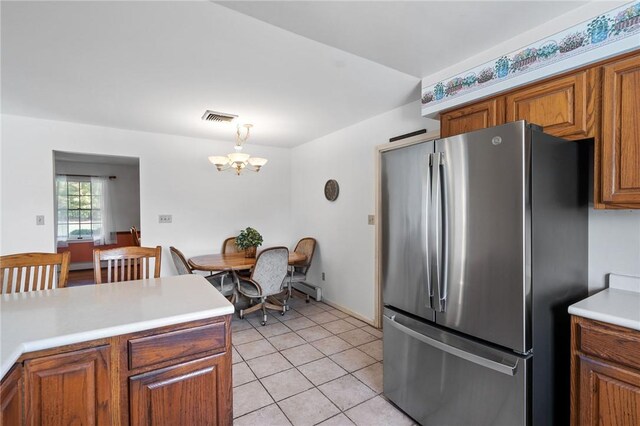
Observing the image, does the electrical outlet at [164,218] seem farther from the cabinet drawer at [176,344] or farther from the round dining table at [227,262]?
the cabinet drawer at [176,344]

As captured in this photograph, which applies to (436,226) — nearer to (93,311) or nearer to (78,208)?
(93,311)

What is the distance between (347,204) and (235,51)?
7.44ft

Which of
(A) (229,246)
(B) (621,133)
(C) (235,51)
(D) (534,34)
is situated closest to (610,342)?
(B) (621,133)

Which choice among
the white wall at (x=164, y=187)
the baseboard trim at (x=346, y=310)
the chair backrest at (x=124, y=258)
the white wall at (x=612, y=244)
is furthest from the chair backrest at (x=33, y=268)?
the white wall at (x=612, y=244)

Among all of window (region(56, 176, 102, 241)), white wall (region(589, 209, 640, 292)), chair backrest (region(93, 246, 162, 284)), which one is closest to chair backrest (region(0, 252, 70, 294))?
chair backrest (region(93, 246, 162, 284))

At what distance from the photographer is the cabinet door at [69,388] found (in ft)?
3.26

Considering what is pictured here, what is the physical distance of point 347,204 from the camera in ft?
12.6

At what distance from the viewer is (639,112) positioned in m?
1.39

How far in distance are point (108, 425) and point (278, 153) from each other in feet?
14.3

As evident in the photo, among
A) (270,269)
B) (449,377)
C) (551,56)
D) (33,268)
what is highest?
(551,56)

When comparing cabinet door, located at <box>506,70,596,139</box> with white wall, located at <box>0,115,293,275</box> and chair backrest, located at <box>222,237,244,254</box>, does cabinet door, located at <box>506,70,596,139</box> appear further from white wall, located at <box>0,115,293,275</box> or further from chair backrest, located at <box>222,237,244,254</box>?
chair backrest, located at <box>222,237,244,254</box>

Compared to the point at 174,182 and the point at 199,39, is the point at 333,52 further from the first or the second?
the point at 174,182

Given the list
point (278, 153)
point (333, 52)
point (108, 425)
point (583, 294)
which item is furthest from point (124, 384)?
point (278, 153)

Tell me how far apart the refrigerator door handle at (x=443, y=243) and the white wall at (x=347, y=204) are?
1.29m
